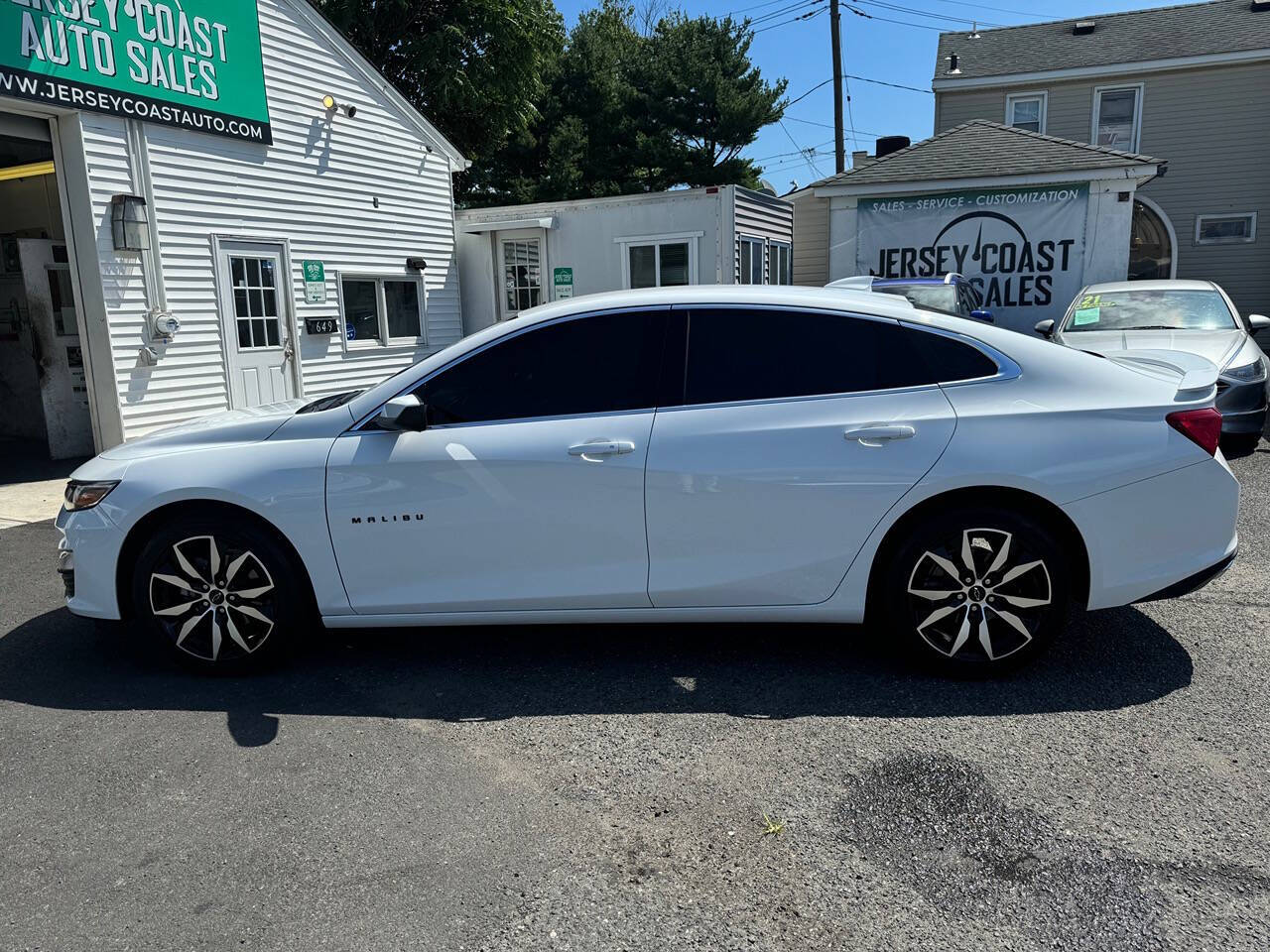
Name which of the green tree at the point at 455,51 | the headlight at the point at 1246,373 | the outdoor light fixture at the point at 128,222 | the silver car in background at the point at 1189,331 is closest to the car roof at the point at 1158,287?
the silver car in background at the point at 1189,331

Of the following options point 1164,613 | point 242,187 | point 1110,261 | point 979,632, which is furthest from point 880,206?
point 979,632

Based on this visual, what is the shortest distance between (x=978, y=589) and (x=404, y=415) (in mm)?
2376

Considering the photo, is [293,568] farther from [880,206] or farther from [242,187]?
[880,206]

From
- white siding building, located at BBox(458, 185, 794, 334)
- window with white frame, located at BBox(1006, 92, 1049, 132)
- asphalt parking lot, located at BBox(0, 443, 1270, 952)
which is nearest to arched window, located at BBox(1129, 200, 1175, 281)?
window with white frame, located at BBox(1006, 92, 1049, 132)

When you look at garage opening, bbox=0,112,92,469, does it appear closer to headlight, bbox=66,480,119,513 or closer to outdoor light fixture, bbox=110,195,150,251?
outdoor light fixture, bbox=110,195,150,251

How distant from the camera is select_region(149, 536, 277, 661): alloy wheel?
12.2 feet

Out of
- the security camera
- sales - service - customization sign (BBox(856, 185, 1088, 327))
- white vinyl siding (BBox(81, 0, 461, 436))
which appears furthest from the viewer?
sales - service - customization sign (BBox(856, 185, 1088, 327))

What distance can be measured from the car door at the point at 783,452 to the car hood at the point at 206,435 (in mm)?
1709

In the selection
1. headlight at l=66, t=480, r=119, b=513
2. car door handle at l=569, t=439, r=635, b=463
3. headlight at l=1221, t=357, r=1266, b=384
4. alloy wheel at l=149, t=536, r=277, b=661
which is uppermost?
car door handle at l=569, t=439, r=635, b=463

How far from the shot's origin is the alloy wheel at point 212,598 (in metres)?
3.72

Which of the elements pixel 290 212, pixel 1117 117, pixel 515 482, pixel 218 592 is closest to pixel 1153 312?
pixel 515 482

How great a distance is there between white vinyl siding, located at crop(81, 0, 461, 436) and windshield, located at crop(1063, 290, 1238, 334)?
9088 mm

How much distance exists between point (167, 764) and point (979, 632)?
10.1 feet

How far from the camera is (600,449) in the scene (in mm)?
3529
